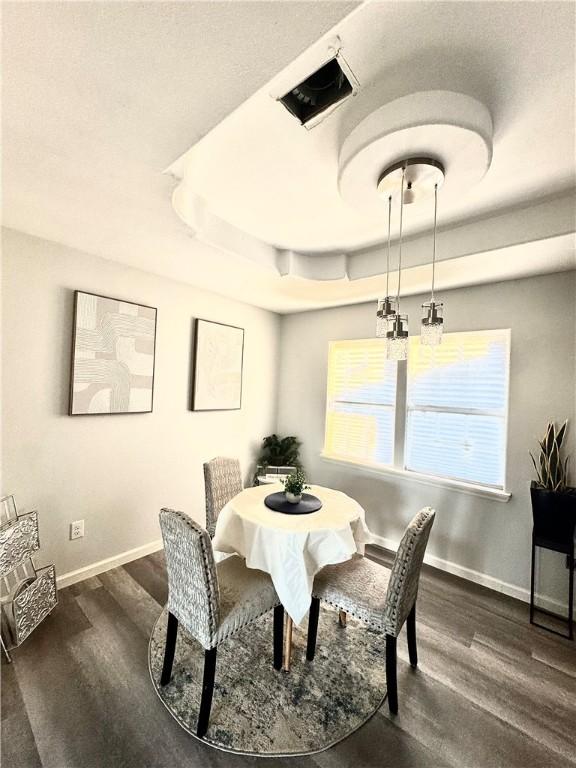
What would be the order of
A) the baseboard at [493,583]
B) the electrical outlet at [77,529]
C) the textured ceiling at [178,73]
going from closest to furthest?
the textured ceiling at [178,73] → the baseboard at [493,583] → the electrical outlet at [77,529]

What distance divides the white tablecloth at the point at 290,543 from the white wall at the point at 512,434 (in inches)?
49.0

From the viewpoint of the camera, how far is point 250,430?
3.79 metres

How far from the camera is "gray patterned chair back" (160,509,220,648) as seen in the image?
1421 mm

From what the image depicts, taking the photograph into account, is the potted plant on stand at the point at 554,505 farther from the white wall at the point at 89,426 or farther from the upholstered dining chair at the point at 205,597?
the white wall at the point at 89,426

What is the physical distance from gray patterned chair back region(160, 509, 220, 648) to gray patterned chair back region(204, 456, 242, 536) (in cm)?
88

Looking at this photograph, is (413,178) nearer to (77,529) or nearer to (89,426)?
(89,426)

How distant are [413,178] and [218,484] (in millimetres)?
2317

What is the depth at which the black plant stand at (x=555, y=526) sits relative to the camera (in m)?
2.08

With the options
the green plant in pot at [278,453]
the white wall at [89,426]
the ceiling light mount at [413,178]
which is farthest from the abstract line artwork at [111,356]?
the ceiling light mount at [413,178]

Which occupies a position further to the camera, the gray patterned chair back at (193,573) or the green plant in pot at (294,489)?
the green plant in pot at (294,489)

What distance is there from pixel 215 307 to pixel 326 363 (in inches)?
52.5

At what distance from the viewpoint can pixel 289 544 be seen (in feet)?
5.55

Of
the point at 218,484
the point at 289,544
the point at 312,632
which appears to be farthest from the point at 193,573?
the point at 218,484

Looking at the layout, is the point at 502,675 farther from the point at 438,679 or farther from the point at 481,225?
the point at 481,225
